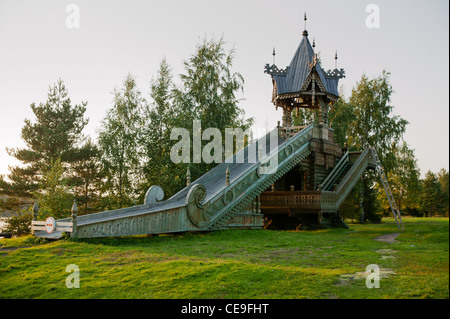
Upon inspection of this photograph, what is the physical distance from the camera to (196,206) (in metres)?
16.0

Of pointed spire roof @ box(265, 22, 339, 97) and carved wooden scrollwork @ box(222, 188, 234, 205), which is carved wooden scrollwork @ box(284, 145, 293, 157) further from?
pointed spire roof @ box(265, 22, 339, 97)

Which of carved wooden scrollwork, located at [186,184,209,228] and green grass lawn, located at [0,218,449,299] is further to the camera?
carved wooden scrollwork, located at [186,184,209,228]

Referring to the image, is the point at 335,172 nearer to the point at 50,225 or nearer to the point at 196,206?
the point at 196,206

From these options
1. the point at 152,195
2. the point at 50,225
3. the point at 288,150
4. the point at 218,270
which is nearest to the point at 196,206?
the point at 152,195

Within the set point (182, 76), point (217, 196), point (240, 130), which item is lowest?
point (217, 196)

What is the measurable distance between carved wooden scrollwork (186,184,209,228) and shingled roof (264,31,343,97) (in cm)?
1401

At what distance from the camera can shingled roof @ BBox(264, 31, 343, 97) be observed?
89.8 feet

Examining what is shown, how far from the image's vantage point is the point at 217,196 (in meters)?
17.2

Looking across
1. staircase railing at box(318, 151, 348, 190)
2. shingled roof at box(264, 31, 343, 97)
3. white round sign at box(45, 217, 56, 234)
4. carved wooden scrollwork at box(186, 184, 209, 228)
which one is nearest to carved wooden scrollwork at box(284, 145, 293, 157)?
staircase railing at box(318, 151, 348, 190)

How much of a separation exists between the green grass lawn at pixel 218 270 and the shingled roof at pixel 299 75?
16.4 m
